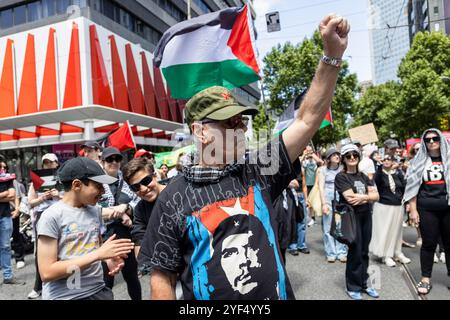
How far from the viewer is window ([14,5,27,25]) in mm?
18906

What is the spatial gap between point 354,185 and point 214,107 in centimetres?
315

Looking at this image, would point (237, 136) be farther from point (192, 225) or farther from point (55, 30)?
point (55, 30)

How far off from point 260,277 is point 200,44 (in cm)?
403

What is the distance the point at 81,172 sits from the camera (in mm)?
2334

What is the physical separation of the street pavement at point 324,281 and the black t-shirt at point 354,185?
107 cm

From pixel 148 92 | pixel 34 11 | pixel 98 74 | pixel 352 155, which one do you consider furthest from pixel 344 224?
pixel 34 11

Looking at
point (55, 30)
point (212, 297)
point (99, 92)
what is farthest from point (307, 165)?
point (55, 30)

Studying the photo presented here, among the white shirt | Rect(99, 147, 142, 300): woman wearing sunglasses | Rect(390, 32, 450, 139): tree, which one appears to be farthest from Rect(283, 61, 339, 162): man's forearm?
Rect(390, 32, 450, 139): tree

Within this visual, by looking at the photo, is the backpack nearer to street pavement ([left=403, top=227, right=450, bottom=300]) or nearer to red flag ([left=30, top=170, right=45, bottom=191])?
street pavement ([left=403, top=227, right=450, bottom=300])

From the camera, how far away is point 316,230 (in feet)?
25.7

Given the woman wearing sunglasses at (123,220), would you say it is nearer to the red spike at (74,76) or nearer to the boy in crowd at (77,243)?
the boy in crowd at (77,243)

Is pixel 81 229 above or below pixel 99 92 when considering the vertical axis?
below

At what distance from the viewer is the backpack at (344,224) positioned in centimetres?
391

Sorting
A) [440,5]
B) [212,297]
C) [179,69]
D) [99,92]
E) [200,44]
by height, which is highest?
[440,5]
